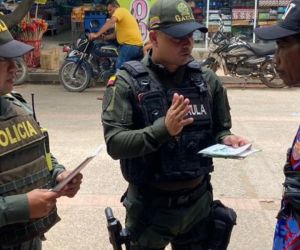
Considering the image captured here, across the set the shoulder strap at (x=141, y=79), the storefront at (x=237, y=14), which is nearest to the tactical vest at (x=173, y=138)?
the shoulder strap at (x=141, y=79)

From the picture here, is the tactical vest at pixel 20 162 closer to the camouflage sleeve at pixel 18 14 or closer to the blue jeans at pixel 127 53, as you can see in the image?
the blue jeans at pixel 127 53

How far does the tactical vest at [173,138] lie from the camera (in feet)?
8.38

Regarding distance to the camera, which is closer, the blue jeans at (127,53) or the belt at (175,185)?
the belt at (175,185)

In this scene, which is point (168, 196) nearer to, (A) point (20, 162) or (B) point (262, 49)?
(A) point (20, 162)

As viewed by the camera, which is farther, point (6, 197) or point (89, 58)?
point (89, 58)

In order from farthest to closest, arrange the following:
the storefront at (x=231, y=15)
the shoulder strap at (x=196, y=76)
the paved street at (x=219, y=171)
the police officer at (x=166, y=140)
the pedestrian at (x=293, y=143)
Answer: the storefront at (x=231, y=15)
the paved street at (x=219, y=171)
the shoulder strap at (x=196, y=76)
the police officer at (x=166, y=140)
the pedestrian at (x=293, y=143)

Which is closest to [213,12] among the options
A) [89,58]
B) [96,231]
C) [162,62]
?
[89,58]

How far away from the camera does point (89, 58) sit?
10.9 meters

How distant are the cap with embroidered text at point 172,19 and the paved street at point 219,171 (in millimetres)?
2172

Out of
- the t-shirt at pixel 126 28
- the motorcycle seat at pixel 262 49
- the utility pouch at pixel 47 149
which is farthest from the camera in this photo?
the motorcycle seat at pixel 262 49

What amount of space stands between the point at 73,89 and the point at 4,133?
29.3 feet

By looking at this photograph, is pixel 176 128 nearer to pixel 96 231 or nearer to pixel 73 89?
pixel 96 231

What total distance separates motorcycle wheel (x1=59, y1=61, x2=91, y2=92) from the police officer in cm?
827

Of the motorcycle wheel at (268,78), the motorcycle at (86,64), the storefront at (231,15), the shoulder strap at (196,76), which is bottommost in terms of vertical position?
the motorcycle wheel at (268,78)
